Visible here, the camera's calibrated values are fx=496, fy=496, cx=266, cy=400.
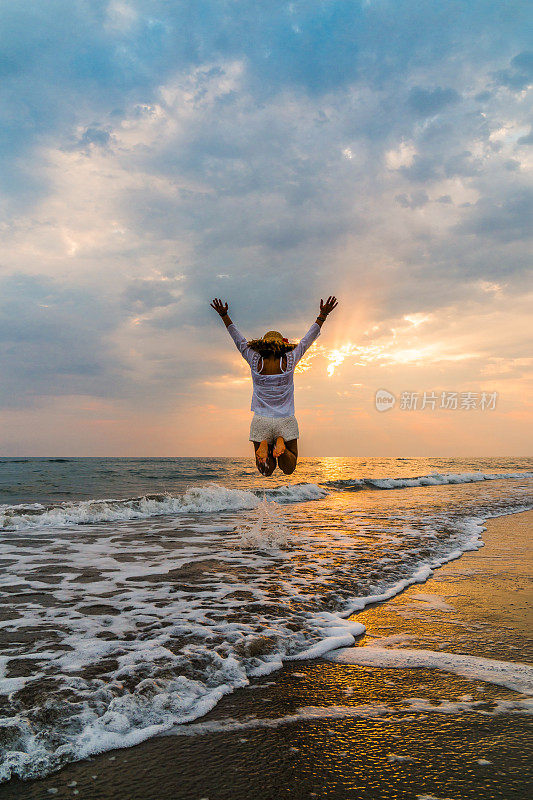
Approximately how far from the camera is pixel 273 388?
6.78 meters

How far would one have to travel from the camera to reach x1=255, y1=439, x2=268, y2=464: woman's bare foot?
21.5ft

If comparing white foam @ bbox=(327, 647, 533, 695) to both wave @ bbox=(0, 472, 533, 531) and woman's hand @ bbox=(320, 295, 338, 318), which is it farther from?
wave @ bbox=(0, 472, 533, 531)

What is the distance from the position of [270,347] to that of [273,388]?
1.91 feet

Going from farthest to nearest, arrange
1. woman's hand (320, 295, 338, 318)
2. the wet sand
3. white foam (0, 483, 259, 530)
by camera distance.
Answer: white foam (0, 483, 259, 530), woman's hand (320, 295, 338, 318), the wet sand

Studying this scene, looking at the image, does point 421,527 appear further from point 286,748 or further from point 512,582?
point 286,748

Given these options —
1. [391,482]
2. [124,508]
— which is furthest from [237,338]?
[391,482]

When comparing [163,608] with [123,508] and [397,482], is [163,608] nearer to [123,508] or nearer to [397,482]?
[123,508]

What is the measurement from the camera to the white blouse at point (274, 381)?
6645mm

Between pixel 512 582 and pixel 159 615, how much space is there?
3776 mm

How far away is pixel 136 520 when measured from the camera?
1255 cm

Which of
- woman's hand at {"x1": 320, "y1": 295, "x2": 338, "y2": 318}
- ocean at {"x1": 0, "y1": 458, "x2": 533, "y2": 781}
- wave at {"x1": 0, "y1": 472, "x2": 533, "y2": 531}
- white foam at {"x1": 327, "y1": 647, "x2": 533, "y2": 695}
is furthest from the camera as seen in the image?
wave at {"x1": 0, "y1": 472, "x2": 533, "y2": 531}

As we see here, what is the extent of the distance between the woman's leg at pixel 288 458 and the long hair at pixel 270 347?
1241 mm

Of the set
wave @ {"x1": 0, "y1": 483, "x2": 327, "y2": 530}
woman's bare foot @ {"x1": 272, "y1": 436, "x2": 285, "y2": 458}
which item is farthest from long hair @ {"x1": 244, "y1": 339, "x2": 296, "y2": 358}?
wave @ {"x1": 0, "y1": 483, "x2": 327, "y2": 530}

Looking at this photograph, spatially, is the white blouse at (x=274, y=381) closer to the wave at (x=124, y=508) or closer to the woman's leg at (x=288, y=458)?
the woman's leg at (x=288, y=458)
